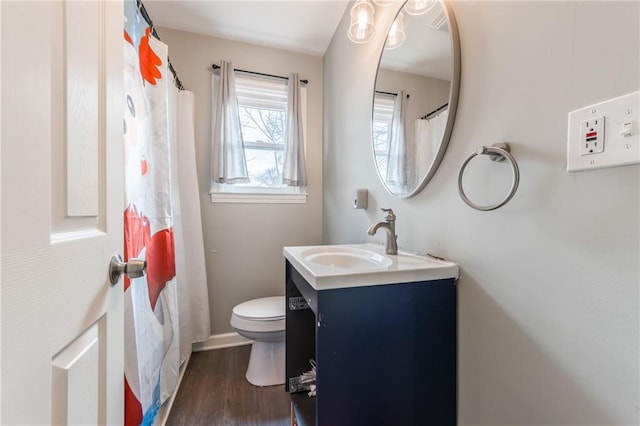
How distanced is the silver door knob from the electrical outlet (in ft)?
3.13

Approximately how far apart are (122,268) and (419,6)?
134 centimetres

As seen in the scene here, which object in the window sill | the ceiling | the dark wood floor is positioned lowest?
the dark wood floor

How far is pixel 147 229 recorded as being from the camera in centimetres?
119

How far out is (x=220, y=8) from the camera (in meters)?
1.73

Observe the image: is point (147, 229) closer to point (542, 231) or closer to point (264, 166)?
point (264, 166)

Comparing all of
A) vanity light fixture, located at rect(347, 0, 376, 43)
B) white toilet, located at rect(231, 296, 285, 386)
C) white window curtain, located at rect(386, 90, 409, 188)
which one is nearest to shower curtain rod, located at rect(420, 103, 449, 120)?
white window curtain, located at rect(386, 90, 409, 188)

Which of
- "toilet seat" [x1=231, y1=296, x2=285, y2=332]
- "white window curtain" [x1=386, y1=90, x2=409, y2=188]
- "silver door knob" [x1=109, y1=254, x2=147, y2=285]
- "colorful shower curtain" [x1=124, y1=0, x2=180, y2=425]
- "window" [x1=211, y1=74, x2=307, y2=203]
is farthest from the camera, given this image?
"window" [x1=211, y1=74, x2=307, y2=203]

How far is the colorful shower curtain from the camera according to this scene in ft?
3.28

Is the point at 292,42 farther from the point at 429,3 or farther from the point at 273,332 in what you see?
the point at 273,332

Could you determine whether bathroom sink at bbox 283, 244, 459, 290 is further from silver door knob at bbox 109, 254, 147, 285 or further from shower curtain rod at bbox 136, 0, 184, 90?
shower curtain rod at bbox 136, 0, 184, 90

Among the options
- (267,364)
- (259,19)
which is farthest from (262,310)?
(259,19)

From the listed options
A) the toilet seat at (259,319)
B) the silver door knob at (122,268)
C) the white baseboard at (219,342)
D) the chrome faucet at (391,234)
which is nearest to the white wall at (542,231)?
the chrome faucet at (391,234)

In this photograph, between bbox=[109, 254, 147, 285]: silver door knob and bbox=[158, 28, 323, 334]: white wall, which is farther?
bbox=[158, 28, 323, 334]: white wall

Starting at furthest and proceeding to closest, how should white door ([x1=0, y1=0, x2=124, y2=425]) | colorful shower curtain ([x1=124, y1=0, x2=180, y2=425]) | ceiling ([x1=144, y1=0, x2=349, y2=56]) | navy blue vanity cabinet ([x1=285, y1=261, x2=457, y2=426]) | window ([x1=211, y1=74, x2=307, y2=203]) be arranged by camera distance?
window ([x1=211, y1=74, x2=307, y2=203])
ceiling ([x1=144, y1=0, x2=349, y2=56])
colorful shower curtain ([x1=124, y1=0, x2=180, y2=425])
navy blue vanity cabinet ([x1=285, y1=261, x2=457, y2=426])
white door ([x1=0, y1=0, x2=124, y2=425])
